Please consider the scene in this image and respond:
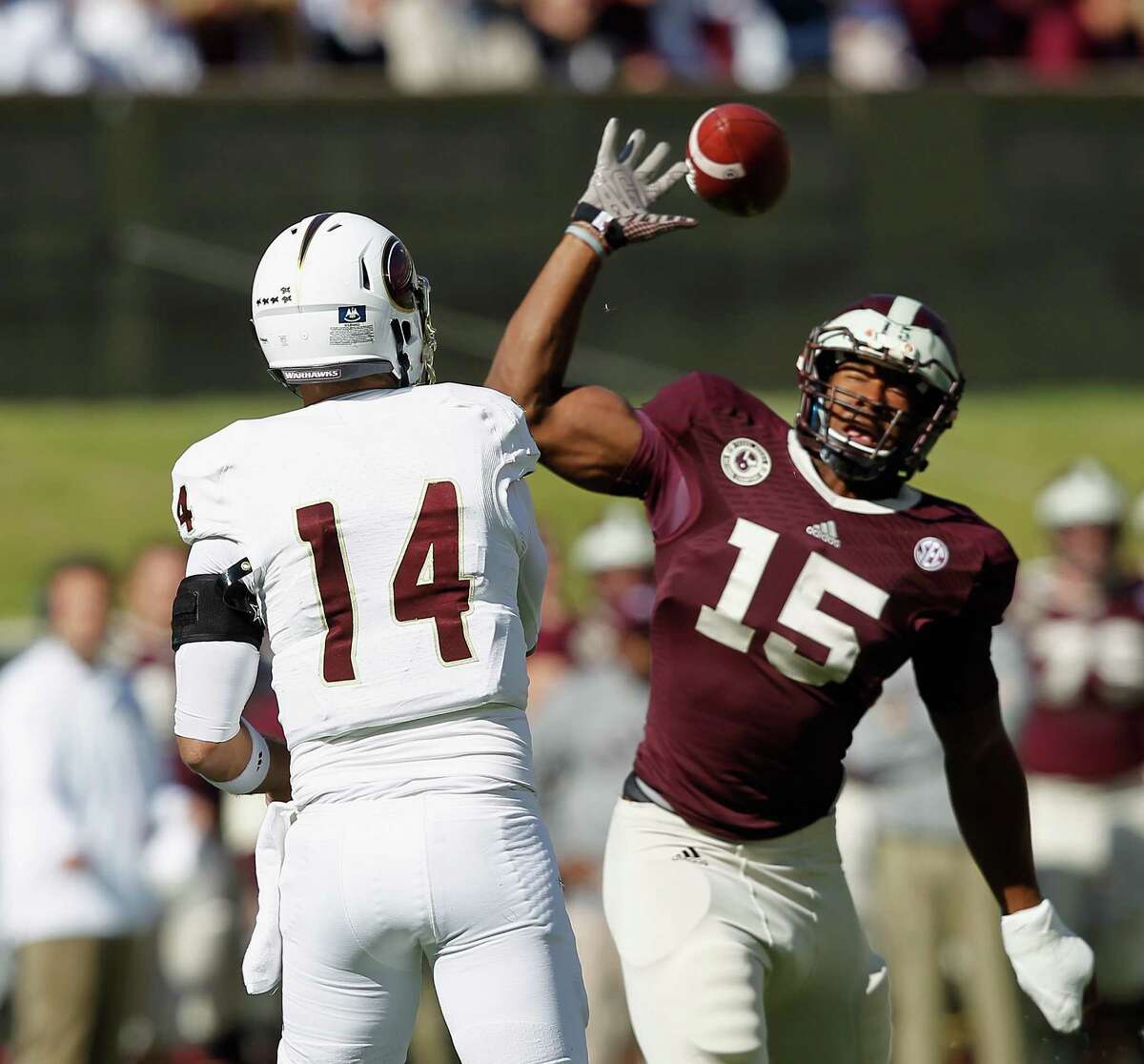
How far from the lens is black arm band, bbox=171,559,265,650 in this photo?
3.27 m

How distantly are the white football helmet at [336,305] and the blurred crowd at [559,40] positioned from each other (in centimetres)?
726

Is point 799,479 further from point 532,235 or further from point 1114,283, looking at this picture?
point 1114,283

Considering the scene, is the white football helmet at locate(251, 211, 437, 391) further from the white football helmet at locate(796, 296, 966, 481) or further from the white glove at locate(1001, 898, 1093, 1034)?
the white glove at locate(1001, 898, 1093, 1034)

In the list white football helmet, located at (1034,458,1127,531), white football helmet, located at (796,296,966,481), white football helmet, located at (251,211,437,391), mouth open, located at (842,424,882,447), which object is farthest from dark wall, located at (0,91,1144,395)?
white football helmet, located at (251,211,437,391)

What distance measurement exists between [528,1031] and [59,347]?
26.0ft

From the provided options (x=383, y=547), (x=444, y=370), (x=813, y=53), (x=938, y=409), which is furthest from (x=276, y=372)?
(x=813, y=53)

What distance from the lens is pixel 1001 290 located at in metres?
11.3

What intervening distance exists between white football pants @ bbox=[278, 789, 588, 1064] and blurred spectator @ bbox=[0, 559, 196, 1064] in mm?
3106

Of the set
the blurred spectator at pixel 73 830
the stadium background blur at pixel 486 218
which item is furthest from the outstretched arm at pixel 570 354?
the stadium background blur at pixel 486 218

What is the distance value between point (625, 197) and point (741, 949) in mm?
1504

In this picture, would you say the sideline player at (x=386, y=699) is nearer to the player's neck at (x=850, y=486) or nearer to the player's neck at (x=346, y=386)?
the player's neck at (x=346, y=386)

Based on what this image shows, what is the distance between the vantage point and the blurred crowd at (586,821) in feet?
20.5

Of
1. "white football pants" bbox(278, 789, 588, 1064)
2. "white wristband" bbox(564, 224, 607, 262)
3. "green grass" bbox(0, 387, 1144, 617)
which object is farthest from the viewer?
"green grass" bbox(0, 387, 1144, 617)

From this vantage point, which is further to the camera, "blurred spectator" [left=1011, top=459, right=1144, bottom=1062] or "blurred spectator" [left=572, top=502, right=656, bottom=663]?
"blurred spectator" [left=572, top=502, right=656, bottom=663]
